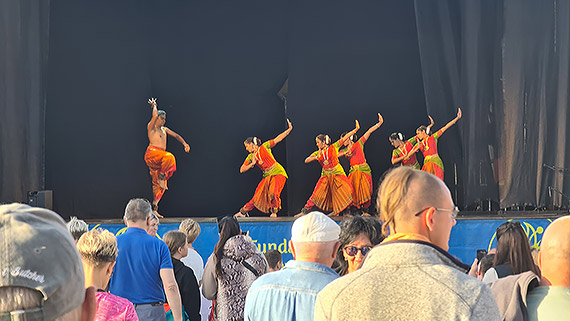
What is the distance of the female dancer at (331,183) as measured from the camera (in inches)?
343

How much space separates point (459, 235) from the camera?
6934mm

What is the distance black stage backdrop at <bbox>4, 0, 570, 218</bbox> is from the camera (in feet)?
27.4

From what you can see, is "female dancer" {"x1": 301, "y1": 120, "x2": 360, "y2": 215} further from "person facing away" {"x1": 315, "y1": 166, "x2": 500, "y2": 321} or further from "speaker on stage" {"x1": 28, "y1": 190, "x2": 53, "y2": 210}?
"person facing away" {"x1": 315, "y1": 166, "x2": 500, "y2": 321}

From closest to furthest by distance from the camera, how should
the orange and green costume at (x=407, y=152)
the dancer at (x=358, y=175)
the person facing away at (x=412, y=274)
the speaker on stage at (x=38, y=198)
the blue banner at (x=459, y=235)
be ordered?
the person facing away at (x=412, y=274)
the blue banner at (x=459, y=235)
the speaker on stage at (x=38, y=198)
the dancer at (x=358, y=175)
the orange and green costume at (x=407, y=152)

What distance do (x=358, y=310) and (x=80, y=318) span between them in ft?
1.63

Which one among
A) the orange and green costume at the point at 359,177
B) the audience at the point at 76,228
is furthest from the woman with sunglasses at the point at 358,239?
the orange and green costume at the point at 359,177

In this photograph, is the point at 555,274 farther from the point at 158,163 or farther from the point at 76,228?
the point at 158,163

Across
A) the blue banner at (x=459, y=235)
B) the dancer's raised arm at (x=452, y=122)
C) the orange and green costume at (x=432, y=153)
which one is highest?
the dancer's raised arm at (x=452, y=122)

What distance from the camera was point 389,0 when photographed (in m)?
10.0

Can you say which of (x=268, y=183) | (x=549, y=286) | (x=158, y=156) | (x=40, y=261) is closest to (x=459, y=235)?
(x=268, y=183)

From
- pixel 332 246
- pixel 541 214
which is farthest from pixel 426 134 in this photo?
pixel 332 246

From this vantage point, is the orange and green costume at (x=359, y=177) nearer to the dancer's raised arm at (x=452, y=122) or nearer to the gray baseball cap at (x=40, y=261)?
the dancer's raised arm at (x=452, y=122)

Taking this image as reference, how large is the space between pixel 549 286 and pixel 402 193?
1.63 feet

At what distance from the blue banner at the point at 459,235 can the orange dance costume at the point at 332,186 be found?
1741 mm
